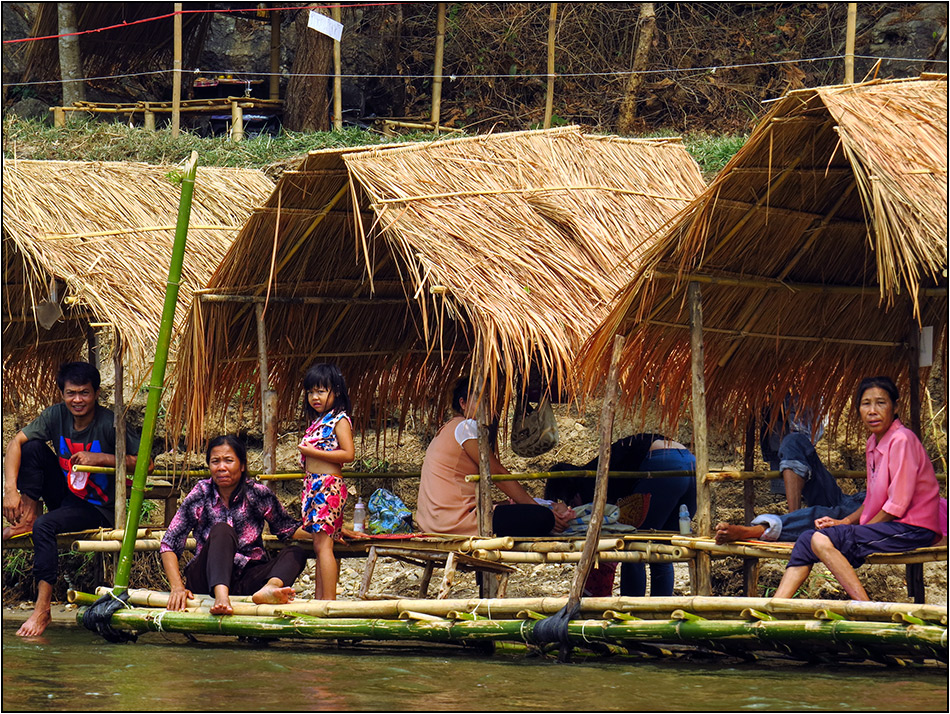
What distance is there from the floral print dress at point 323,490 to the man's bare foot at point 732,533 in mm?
2011

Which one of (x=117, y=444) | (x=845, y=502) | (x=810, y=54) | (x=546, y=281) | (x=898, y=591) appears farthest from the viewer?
(x=810, y=54)

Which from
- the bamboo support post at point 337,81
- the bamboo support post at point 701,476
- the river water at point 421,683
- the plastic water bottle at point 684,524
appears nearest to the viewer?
the river water at point 421,683

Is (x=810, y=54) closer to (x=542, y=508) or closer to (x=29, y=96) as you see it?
(x=29, y=96)

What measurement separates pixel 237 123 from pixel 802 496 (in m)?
9.38

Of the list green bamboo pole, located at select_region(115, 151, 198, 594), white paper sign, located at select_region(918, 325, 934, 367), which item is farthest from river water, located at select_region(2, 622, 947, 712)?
white paper sign, located at select_region(918, 325, 934, 367)

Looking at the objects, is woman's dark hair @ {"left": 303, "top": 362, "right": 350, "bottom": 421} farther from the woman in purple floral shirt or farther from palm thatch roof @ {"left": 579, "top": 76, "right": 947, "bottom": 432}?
palm thatch roof @ {"left": 579, "top": 76, "right": 947, "bottom": 432}

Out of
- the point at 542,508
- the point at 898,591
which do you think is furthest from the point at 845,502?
the point at 898,591

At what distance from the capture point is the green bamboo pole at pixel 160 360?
677 centimetres

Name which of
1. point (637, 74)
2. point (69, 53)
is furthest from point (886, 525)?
point (69, 53)

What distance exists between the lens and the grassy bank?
13.9 meters

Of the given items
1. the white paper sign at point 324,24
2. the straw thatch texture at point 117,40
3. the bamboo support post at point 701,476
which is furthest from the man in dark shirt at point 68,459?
the straw thatch texture at point 117,40

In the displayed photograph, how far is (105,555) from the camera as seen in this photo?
8.41 metres

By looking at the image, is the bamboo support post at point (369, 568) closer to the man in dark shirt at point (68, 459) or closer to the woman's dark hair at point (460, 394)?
the woman's dark hair at point (460, 394)

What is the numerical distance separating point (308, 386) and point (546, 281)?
4.72ft
